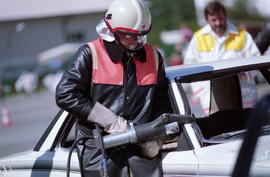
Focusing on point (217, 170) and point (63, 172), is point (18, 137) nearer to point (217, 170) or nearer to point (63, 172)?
point (63, 172)

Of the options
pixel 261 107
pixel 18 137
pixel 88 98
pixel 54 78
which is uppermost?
pixel 261 107

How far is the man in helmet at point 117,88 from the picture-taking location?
3.86 meters

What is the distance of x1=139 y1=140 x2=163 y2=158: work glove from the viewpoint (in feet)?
12.6

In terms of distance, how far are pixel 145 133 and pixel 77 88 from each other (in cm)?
48

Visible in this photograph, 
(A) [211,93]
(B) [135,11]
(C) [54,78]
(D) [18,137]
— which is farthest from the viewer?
(C) [54,78]

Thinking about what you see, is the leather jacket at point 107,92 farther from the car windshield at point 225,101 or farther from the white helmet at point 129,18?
the car windshield at point 225,101

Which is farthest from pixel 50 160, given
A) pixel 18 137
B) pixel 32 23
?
pixel 32 23

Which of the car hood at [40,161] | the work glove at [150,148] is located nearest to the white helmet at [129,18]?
the work glove at [150,148]

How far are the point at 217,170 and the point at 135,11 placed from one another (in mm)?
1099

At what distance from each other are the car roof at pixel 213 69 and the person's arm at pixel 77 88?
23.4 inches

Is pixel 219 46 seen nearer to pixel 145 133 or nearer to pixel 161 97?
pixel 161 97

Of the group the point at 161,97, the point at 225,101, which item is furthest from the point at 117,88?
the point at 225,101

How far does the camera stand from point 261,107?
7.56ft

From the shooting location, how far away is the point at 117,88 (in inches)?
155
